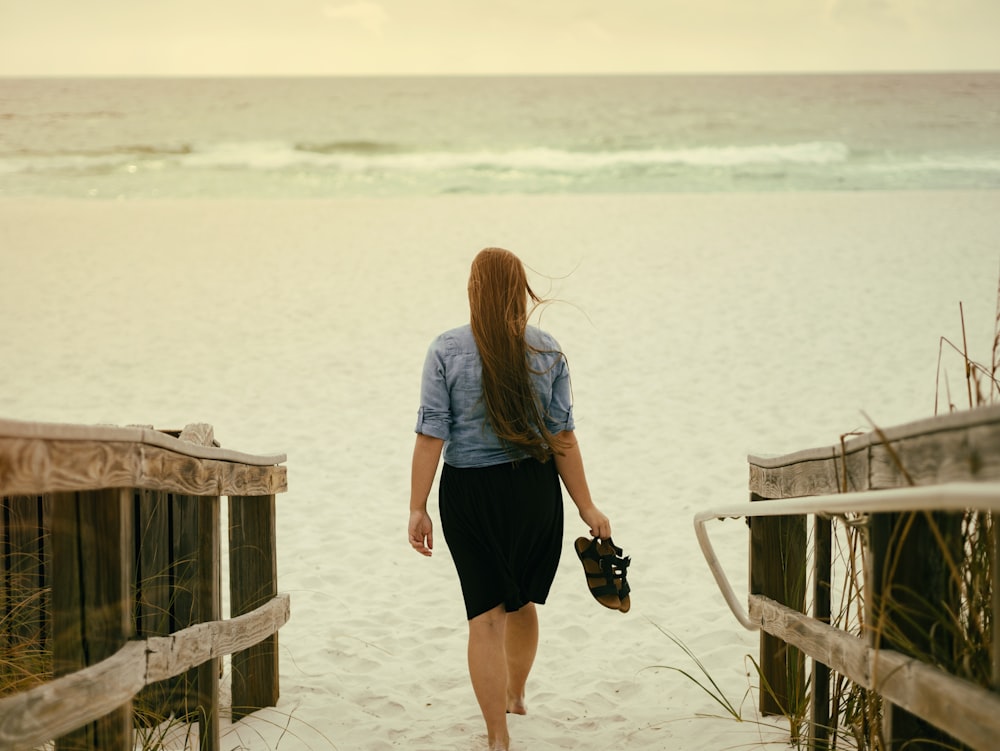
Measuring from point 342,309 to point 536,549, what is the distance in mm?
11604

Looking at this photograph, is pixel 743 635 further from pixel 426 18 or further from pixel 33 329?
pixel 426 18

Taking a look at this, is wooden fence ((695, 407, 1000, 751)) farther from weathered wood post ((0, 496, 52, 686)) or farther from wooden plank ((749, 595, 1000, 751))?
weathered wood post ((0, 496, 52, 686))

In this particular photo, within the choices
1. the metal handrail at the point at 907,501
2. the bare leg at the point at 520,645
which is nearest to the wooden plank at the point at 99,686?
the bare leg at the point at 520,645

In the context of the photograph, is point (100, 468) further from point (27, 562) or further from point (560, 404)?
point (27, 562)

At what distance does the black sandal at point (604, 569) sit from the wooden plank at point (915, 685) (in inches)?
28.6

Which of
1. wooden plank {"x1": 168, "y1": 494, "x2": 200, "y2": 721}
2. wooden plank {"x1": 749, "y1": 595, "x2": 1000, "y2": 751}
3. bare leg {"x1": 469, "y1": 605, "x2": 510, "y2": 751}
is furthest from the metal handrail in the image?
wooden plank {"x1": 168, "y1": 494, "x2": 200, "y2": 721}

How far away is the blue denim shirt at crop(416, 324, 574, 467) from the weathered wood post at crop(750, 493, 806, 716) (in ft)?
2.87

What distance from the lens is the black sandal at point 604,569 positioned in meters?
3.46

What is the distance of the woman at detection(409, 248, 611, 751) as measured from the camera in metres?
3.33

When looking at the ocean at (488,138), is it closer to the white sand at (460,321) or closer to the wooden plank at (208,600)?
the white sand at (460,321)

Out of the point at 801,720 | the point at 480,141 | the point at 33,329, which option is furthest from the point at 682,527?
the point at 480,141

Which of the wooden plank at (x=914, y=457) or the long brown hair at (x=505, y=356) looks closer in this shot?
the wooden plank at (x=914, y=457)

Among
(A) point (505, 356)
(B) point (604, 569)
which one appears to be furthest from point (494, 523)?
(A) point (505, 356)

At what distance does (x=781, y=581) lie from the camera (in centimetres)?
349
